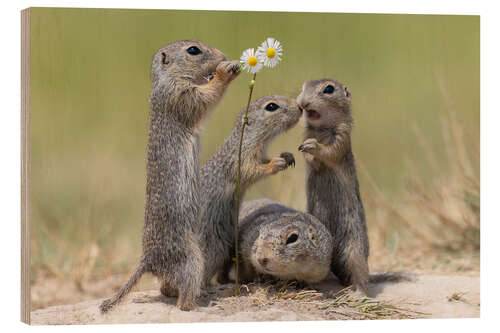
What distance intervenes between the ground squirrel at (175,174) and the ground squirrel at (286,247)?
1.99 feet

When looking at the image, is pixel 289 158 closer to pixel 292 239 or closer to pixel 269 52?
pixel 292 239

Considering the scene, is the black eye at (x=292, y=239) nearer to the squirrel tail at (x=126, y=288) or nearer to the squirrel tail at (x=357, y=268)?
the squirrel tail at (x=357, y=268)

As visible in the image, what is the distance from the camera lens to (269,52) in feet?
19.6

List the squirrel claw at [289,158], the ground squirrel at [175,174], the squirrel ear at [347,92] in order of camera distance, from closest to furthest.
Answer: the ground squirrel at [175,174] → the squirrel claw at [289,158] → the squirrel ear at [347,92]

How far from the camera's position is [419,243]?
8367mm

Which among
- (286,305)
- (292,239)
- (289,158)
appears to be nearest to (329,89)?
(289,158)

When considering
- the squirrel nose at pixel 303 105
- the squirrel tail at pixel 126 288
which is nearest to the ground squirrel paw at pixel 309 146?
the squirrel nose at pixel 303 105

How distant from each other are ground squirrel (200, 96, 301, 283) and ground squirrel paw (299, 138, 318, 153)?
0.48 ft

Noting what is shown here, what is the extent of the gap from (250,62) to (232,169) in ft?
3.32

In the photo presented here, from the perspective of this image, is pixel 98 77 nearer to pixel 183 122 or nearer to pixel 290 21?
pixel 183 122

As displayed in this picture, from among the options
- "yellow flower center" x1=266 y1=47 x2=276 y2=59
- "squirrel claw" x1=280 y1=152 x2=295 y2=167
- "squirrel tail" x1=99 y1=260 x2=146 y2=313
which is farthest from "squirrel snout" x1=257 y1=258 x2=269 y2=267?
"yellow flower center" x1=266 y1=47 x2=276 y2=59

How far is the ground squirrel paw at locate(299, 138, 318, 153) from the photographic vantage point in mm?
6340

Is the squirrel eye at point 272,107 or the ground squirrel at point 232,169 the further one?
the squirrel eye at point 272,107

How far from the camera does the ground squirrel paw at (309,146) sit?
634cm
